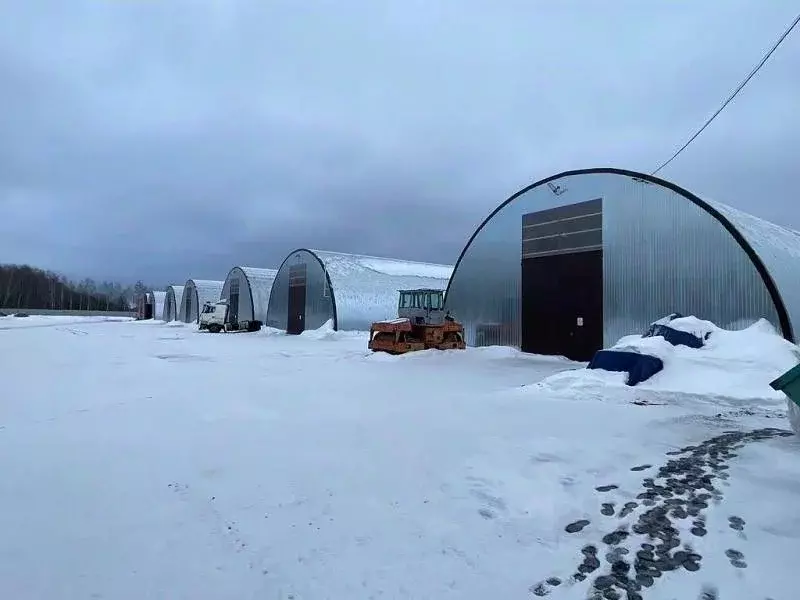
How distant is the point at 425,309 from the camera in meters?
21.9

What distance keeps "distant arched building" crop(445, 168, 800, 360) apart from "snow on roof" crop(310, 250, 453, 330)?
411 inches

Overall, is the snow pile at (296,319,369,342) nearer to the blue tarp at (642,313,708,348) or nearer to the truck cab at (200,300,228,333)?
the truck cab at (200,300,228,333)

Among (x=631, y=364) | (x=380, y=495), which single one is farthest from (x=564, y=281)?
(x=380, y=495)

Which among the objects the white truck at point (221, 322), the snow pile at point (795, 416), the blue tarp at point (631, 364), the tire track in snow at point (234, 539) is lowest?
the tire track in snow at point (234, 539)

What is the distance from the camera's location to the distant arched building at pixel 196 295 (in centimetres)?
5466

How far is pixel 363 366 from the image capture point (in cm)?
1656

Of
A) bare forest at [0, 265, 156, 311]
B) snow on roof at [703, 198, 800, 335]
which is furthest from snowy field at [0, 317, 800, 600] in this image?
bare forest at [0, 265, 156, 311]

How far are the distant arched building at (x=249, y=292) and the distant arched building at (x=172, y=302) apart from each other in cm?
1972

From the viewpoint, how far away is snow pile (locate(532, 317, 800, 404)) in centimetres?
1074

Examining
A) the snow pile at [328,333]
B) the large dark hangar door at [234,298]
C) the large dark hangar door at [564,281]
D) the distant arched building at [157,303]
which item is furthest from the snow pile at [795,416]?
the distant arched building at [157,303]

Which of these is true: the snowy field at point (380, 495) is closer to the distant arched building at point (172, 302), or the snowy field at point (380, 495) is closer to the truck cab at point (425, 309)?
the truck cab at point (425, 309)

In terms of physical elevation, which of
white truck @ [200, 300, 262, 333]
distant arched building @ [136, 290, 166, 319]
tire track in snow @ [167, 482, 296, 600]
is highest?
distant arched building @ [136, 290, 166, 319]

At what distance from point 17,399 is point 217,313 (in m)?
31.5

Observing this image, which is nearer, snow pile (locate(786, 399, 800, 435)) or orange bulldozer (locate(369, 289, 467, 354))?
snow pile (locate(786, 399, 800, 435))
